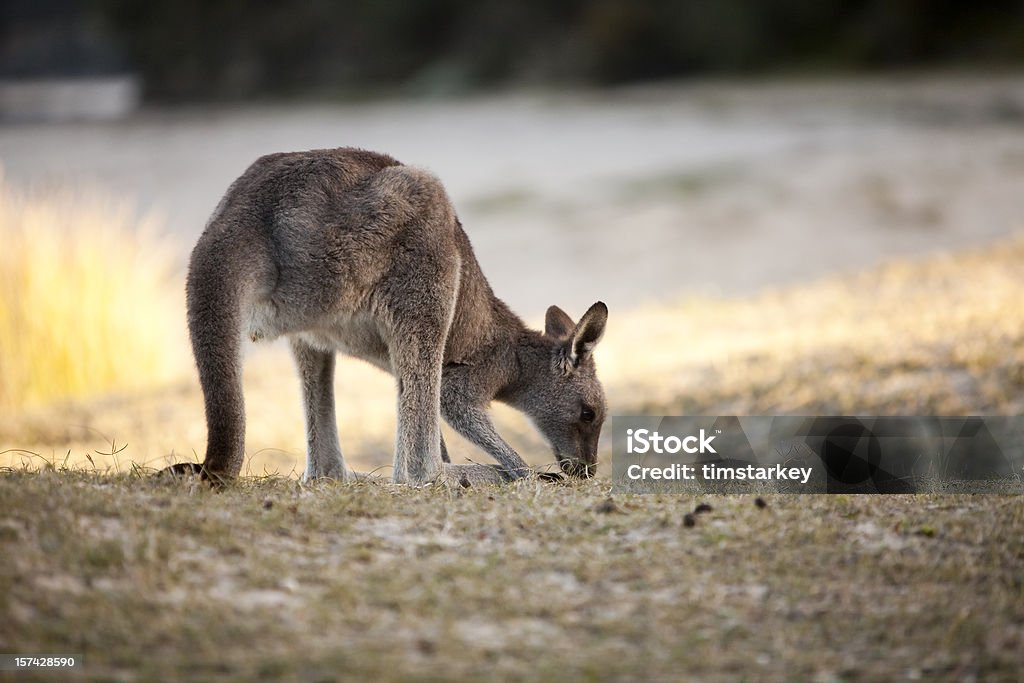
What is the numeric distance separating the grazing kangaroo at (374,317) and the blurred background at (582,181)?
0.96 meters

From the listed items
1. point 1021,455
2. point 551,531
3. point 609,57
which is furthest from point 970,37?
point 551,531

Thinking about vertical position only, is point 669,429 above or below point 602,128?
below

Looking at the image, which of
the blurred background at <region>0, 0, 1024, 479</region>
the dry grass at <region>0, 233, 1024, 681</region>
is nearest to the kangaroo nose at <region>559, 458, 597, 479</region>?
the dry grass at <region>0, 233, 1024, 681</region>

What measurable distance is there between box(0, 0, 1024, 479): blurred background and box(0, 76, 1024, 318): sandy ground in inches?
3.4

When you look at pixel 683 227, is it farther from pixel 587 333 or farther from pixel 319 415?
pixel 319 415

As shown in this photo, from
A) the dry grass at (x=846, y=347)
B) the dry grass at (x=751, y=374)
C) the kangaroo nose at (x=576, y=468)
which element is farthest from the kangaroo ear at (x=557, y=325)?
the dry grass at (x=846, y=347)

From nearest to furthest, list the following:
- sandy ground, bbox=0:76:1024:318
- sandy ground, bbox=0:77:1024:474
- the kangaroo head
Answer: the kangaroo head, sandy ground, bbox=0:77:1024:474, sandy ground, bbox=0:76:1024:318

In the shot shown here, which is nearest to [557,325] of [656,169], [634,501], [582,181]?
[634,501]

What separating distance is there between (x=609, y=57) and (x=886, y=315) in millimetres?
22915

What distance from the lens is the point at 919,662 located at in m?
3.17

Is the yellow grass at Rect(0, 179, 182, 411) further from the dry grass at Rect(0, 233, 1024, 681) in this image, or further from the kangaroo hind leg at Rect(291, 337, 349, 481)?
the dry grass at Rect(0, 233, 1024, 681)

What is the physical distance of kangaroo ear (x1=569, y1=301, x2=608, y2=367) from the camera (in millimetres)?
5699

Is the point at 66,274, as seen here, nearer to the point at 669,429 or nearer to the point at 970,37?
the point at 669,429

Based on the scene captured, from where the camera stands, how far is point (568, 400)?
6.00 meters
